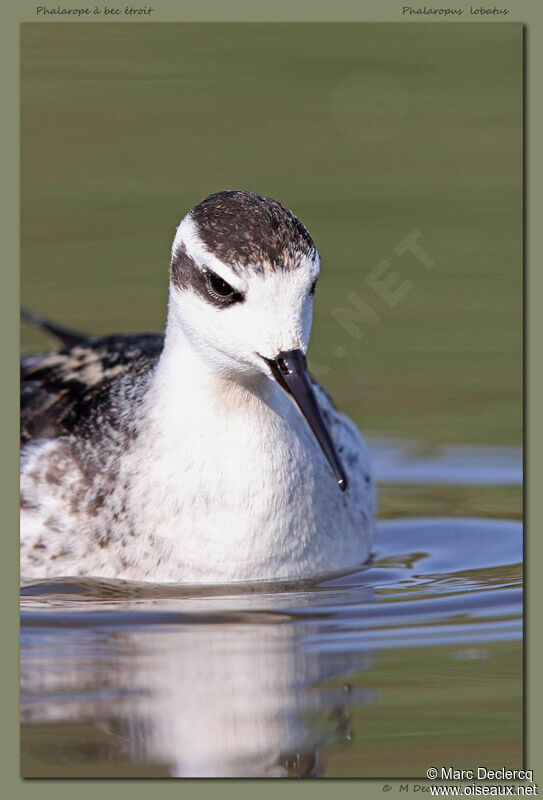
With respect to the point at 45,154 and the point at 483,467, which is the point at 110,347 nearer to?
the point at 45,154

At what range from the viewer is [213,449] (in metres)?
9.77

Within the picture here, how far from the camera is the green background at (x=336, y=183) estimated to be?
10.7 m

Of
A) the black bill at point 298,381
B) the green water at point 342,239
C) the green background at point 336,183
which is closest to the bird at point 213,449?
the black bill at point 298,381

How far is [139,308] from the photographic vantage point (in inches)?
544

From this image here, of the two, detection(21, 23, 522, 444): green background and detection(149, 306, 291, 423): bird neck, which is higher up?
detection(21, 23, 522, 444): green background

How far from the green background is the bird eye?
1664 millimetres

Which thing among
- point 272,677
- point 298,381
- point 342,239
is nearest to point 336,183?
point 342,239

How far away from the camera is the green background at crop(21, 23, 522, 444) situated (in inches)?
420

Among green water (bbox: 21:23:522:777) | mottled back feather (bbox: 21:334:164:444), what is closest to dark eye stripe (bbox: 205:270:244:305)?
green water (bbox: 21:23:522:777)

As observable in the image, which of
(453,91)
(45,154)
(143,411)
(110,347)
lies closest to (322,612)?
(143,411)

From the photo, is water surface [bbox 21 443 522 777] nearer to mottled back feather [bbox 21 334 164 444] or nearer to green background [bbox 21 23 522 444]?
mottled back feather [bbox 21 334 164 444]

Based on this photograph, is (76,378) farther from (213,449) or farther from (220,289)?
(220,289)

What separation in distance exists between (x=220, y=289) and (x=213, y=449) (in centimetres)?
116

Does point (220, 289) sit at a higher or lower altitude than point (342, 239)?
lower
